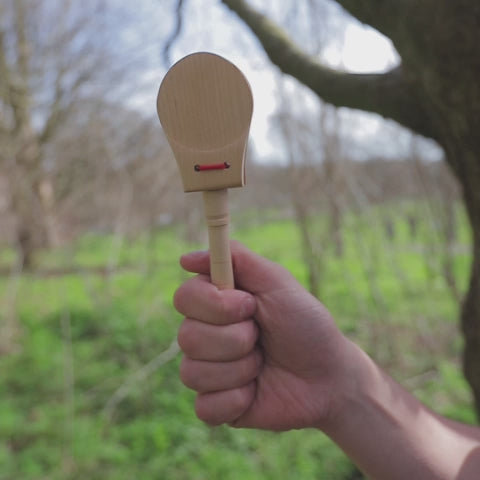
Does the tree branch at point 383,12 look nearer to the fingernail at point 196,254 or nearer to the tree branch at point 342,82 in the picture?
the tree branch at point 342,82

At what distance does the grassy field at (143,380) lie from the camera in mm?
2459

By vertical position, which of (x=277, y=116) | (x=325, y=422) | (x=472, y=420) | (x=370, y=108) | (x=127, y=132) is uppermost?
(x=370, y=108)

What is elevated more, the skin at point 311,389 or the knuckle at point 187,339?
the knuckle at point 187,339

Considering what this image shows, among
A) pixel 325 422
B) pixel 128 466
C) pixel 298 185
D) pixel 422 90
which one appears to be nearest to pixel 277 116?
pixel 298 185

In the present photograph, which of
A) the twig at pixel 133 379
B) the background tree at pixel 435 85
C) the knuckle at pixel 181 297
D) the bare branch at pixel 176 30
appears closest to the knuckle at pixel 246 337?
the knuckle at pixel 181 297

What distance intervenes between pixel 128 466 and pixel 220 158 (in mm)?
2389

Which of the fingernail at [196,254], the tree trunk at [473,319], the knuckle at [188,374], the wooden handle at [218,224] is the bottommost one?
the tree trunk at [473,319]

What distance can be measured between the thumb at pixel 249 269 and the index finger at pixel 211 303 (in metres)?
0.04

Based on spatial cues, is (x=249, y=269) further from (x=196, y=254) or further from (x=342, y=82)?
(x=342, y=82)

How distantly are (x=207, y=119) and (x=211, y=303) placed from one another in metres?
0.30

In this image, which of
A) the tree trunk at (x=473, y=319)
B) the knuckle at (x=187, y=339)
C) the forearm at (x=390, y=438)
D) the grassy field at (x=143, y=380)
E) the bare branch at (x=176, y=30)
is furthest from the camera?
the grassy field at (x=143, y=380)

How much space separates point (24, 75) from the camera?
419cm

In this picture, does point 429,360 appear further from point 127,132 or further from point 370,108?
point 127,132

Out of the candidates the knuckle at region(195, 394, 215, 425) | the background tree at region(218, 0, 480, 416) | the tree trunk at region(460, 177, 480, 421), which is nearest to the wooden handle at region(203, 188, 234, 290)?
the knuckle at region(195, 394, 215, 425)
